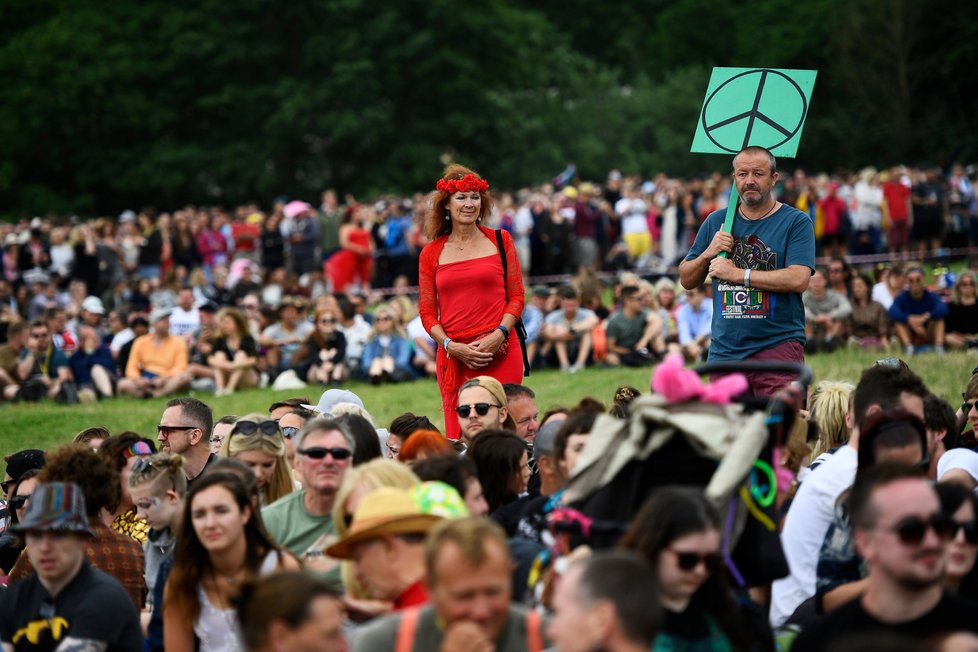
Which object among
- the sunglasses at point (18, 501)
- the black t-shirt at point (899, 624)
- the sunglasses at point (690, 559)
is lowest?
the black t-shirt at point (899, 624)

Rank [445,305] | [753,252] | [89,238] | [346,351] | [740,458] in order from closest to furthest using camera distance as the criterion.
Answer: [740,458]
[753,252]
[445,305]
[346,351]
[89,238]

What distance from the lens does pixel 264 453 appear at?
27.0 feet

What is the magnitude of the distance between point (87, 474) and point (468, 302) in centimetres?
324

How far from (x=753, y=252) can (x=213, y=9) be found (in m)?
43.4

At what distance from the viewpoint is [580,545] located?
5.57 m

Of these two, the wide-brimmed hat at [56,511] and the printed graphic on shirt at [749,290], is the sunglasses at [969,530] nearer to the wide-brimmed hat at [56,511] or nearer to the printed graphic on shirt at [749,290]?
the printed graphic on shirt at [749,290]

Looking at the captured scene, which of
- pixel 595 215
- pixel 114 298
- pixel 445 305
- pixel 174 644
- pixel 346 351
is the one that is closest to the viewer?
pixel 174 644

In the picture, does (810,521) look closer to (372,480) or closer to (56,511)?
(372,480)

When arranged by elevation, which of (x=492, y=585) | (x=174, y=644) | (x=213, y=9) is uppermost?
(x=213, y=9)

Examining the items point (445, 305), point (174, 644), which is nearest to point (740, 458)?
point (174, 644)

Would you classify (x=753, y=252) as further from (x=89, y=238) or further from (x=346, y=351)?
(x=89, y=238)

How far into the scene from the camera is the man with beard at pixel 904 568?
504 centimetres

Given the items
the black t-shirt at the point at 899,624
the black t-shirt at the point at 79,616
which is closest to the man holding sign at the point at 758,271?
the black t-shirt at the point at 899,624

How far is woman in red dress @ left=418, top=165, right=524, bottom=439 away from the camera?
1020 centimetres
